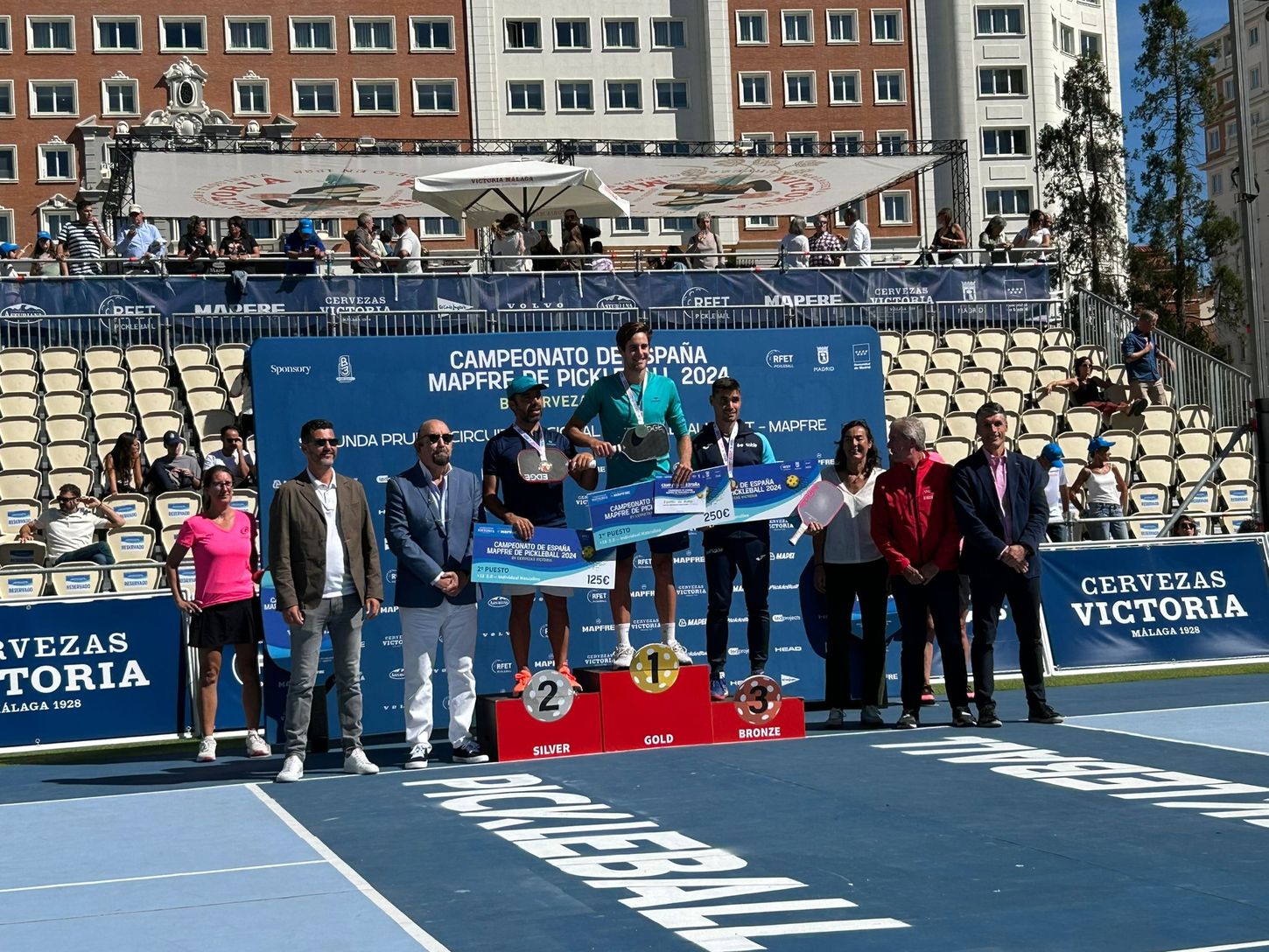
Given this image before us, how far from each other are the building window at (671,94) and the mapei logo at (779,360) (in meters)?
62.7

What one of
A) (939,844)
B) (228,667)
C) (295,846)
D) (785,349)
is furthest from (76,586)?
(939,844)

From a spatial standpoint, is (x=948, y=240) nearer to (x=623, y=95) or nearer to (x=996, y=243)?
(x=996, y=243)

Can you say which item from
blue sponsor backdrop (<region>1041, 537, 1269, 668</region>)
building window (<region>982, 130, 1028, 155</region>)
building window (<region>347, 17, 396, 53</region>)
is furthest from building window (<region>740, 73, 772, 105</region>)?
blue sponsor backdrop (<region>1041, 537, 1269, 668</region>)

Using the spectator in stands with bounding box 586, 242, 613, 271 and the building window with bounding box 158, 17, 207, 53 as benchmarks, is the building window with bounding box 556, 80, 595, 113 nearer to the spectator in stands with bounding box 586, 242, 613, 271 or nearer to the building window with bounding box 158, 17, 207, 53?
the building window with bounding box 158, 17, 207, 53

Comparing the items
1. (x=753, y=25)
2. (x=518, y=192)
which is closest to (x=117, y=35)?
(x=753, y=25)

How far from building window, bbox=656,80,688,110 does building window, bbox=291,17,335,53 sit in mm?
13687

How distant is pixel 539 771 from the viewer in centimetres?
1009

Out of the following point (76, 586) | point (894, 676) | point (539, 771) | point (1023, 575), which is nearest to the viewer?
point (539, 771)

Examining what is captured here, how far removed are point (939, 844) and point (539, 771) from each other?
329 cm

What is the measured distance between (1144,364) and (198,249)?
12178 millimetres

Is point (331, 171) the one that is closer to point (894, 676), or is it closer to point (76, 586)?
point (76, 586)

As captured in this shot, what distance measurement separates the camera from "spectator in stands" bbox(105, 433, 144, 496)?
1861cm

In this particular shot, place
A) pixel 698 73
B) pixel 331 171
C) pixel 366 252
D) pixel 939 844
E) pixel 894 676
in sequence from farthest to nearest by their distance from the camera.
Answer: pixel 698 73 → pixel 331 171 → pixel 366 252 → pixel 894 676 → pixel 939 844

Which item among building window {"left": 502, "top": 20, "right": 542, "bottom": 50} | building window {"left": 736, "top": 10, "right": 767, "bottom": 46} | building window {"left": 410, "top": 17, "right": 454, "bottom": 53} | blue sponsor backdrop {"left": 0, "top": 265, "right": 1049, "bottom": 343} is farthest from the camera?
building window {"left": 736, "top": 10, "right": 767, "bottom": 46}
